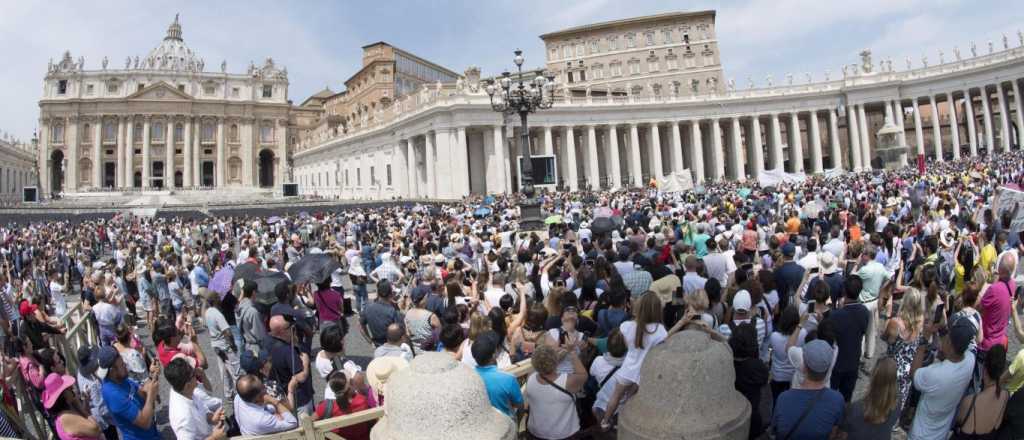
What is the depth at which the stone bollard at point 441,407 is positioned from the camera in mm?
2889

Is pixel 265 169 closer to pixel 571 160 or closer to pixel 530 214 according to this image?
pixel 571 160

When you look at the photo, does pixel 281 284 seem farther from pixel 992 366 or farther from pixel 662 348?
pixel 992 366

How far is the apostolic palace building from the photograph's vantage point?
169ft

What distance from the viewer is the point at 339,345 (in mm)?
5609

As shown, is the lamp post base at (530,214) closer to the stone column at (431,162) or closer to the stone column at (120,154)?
the stone column at (431,162)

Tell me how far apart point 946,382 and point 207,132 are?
93.2 metres

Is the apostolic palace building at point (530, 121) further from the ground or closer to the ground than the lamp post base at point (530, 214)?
further from the ground

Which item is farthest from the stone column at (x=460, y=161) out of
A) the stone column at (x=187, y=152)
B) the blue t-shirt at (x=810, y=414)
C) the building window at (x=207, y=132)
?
the building window at (x=207, y=132)

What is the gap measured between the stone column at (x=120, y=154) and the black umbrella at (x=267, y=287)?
8620 cm

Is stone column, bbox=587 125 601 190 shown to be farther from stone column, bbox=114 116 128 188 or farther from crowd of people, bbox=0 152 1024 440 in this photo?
stone column, bbox=114 116 128 188

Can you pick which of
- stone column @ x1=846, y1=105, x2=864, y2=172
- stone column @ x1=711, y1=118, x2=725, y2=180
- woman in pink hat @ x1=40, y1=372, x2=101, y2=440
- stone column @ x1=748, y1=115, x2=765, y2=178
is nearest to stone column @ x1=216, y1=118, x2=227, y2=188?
Answer: stone column @ x1=711, y1=118, x2=725, y2=180

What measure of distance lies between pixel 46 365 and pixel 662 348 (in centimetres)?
558

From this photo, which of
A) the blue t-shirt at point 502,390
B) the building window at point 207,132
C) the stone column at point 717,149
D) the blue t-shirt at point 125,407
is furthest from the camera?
the building window at point 207,132

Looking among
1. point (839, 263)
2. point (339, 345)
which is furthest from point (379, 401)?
point (839, 263)
